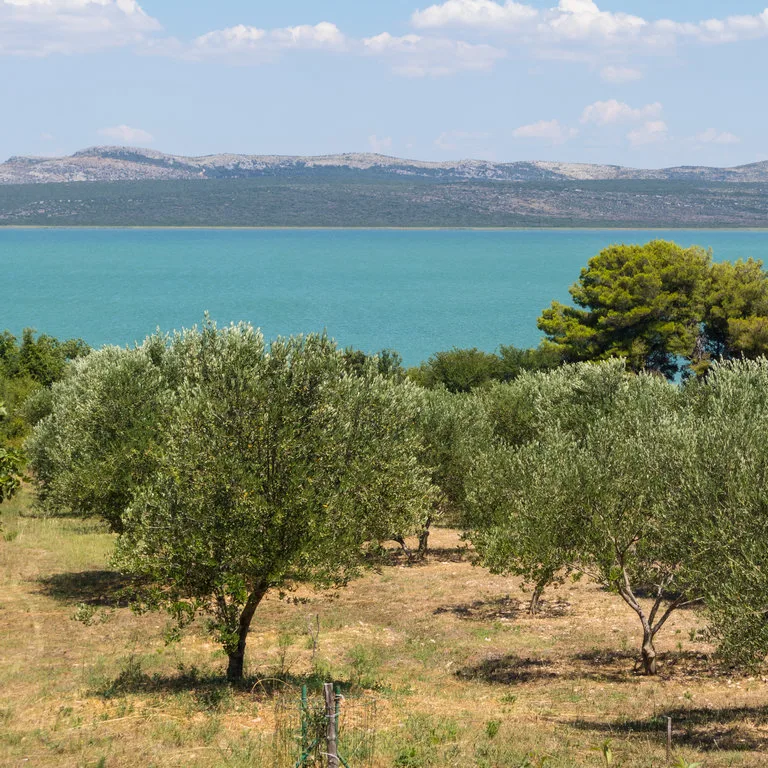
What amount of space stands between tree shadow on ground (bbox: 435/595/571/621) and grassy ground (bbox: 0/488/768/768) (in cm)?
14

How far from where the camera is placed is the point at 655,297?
3546 inches

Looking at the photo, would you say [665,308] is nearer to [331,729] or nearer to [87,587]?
[87,587]

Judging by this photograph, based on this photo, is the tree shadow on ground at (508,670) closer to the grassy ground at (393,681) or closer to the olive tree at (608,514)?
the grassy ground at (393,681)

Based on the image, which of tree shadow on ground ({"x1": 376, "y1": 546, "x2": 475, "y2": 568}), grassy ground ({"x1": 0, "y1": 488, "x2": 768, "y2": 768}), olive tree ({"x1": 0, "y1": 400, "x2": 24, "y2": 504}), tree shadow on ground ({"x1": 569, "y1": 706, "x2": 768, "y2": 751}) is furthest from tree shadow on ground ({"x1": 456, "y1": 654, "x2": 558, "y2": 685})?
tree shadow on ground ({"x1": 376, "y1": 546, "x2": 475, "y2": 568})

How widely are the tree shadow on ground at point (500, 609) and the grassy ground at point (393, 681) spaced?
0.46ft

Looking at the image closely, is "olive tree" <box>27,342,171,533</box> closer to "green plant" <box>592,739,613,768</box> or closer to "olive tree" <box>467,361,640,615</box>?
"olive tree" <box>467,361,640,615</box>

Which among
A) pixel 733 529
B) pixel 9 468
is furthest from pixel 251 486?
pixel 733 529

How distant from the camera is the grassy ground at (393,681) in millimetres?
21312

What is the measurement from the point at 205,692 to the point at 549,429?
53.4 ft

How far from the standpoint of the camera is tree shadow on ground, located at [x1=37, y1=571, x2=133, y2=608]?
42.4 meters

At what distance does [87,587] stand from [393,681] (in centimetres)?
2153

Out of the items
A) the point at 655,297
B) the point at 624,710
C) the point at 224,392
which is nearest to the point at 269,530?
the point at 224,392

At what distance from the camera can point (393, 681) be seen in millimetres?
30266

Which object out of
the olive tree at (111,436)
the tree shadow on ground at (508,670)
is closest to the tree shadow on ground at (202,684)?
the tree shadow on ground at (508,670)
